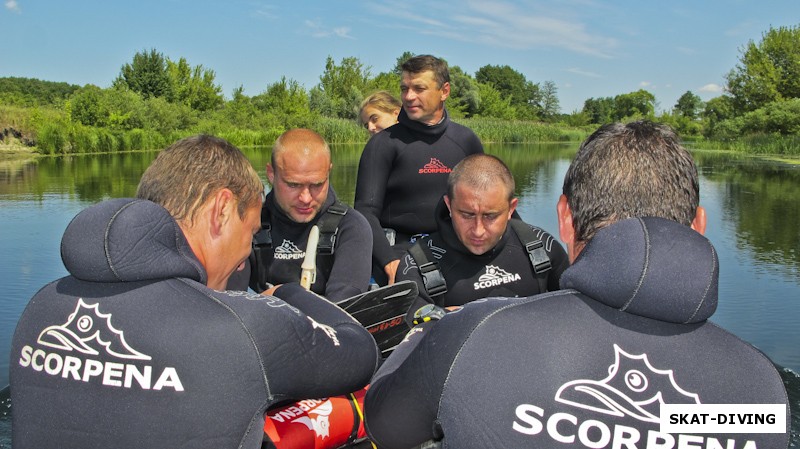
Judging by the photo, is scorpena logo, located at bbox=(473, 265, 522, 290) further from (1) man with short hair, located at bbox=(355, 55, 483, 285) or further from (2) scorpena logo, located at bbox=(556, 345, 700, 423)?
(2) scorpena logo, located at bbox=(556, 345, 700, 423)

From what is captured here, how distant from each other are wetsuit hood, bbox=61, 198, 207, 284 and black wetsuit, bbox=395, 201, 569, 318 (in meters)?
1.77

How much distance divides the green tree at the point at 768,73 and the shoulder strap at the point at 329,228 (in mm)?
39011

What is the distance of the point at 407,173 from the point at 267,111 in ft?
156

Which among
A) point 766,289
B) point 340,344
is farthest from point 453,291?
point 766,289

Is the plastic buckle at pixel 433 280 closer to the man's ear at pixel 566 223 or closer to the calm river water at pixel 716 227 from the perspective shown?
the man's ear at pixel 566 223

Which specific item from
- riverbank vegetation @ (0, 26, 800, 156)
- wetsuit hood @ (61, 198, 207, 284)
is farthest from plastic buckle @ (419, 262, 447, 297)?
riverbank vegetation @ (0, 26, 800, 156)

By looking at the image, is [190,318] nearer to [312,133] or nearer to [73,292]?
[73,292]

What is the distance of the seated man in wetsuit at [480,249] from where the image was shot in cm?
304

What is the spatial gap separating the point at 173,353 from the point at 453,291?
196cm

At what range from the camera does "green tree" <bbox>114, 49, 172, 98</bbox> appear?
1880 inches

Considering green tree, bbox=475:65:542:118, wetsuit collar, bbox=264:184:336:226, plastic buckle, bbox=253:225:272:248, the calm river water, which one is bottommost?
the calm river water

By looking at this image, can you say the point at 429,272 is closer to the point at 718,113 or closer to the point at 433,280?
the point at 433,280

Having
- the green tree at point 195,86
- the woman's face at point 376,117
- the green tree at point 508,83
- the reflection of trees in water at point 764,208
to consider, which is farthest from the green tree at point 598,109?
the woman's face at point 376,117

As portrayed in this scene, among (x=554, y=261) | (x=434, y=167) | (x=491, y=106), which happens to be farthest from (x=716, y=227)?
(x=491, y=106)
